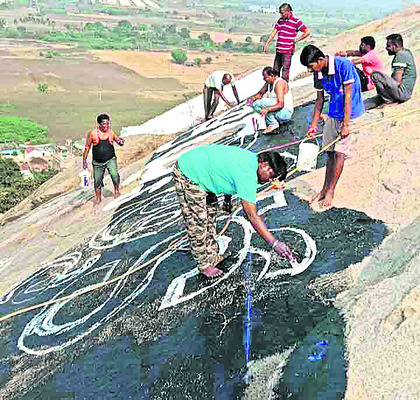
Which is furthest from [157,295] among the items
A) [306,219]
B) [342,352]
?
[342,352]

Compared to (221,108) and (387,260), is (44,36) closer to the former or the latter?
(221,108)

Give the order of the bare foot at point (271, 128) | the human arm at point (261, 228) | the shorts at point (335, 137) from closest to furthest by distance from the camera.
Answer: the human arm at point (261, 228) < the shorts at point (335, 137) < the bare foot at point (271, 128)

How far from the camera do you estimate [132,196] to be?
1157 cm

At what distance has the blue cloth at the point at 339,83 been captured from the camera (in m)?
6.57

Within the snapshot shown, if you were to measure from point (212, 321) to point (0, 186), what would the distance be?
25933 mm

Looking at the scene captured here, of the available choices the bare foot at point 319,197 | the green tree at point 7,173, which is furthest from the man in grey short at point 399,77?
the green tree at point 7,173

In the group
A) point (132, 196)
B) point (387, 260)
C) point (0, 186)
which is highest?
point (387, 260)

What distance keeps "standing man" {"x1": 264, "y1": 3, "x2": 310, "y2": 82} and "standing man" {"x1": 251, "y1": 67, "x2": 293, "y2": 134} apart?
3.71 feet

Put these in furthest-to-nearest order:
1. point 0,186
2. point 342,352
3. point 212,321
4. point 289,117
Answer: point 0,186
point 289,117
point 212,321
point 342,352

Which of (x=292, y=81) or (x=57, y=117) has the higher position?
(x=292, y=81)

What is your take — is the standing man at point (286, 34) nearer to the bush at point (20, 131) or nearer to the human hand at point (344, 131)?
the human hand at point (344, 131)

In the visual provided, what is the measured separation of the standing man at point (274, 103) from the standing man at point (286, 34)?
1.13 metres

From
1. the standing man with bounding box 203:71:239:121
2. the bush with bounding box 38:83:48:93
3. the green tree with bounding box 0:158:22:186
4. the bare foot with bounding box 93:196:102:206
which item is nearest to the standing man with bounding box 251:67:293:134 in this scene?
the standing man with bounding box 203:71:239:121

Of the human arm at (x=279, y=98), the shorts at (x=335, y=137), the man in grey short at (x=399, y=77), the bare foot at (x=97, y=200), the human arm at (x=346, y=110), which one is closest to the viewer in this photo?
the human arm at (x=346, y=110)
